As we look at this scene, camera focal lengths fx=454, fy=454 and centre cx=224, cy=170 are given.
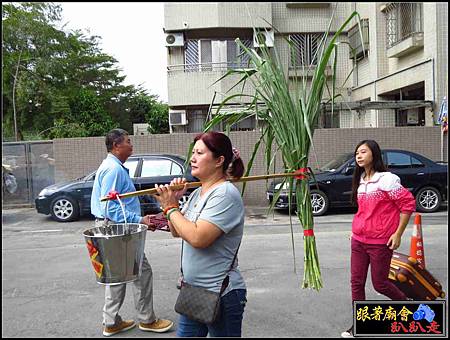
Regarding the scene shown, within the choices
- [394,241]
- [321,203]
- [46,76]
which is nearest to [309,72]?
[394,241]

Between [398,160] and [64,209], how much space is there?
303 inches

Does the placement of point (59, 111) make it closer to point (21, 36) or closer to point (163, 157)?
point (21, 36)

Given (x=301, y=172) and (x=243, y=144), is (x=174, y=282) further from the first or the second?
(x=243, y=144)

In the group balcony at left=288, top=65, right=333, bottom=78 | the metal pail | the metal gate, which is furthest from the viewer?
the metal gate

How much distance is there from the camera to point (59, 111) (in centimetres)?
2164

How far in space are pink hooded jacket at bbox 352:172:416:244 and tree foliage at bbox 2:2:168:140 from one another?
61.0 ft

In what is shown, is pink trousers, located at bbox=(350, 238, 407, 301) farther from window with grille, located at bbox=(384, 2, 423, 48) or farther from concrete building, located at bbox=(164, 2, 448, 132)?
window with grille, located at bbox=(384, 2, 423, 48)

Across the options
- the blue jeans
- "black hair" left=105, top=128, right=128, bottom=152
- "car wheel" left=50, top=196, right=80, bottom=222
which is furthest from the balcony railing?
the blue jeans

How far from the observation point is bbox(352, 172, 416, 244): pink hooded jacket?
350cm

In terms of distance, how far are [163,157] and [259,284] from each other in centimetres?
575

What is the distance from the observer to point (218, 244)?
2.44 metres

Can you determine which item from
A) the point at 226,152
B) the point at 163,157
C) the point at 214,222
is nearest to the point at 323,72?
the point at 226,152

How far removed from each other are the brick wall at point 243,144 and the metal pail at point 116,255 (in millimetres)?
9906

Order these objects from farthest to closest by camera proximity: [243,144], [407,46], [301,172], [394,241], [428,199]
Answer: [407,46], [243,144], [428,199], [394,241], [301,172]
